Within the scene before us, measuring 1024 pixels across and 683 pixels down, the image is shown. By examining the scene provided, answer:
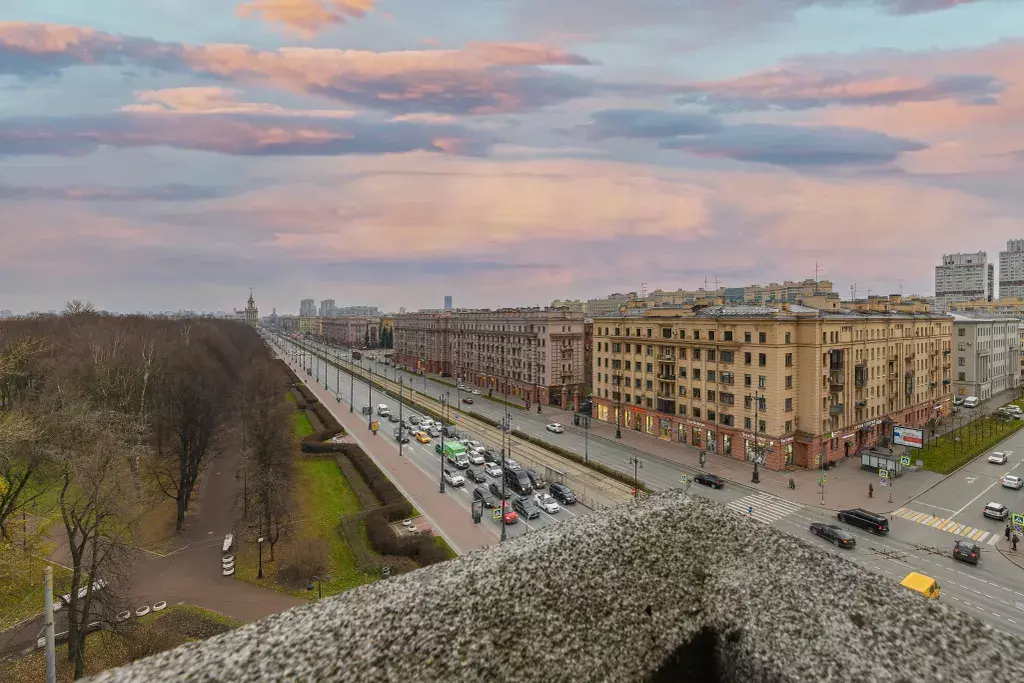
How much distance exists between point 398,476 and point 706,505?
3935 centimetres

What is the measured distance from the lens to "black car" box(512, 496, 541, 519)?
37156 millimetres

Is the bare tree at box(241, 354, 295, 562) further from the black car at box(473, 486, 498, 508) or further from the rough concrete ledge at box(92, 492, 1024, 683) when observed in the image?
the rough concrete ledge at box(92, 492, 1024, 683)

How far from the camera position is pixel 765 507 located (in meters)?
39.1

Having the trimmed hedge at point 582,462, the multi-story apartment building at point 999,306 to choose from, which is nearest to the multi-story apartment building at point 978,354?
the multi-story apartment building at point 999,306

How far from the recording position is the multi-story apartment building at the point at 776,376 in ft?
164

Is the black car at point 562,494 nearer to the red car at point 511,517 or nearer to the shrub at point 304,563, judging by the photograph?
the red car at point 511,517

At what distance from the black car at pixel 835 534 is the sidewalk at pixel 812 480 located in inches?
233

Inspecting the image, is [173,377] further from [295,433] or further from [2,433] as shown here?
[2,433]

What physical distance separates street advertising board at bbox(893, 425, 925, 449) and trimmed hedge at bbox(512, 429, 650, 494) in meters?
30.4

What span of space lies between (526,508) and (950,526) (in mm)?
31010

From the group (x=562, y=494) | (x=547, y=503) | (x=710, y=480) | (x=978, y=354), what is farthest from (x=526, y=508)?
(x=978, y=354)

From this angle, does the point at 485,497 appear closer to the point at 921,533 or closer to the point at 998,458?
the point at 921,533

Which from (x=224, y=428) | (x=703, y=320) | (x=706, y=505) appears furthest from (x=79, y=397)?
(x=703, y=320)

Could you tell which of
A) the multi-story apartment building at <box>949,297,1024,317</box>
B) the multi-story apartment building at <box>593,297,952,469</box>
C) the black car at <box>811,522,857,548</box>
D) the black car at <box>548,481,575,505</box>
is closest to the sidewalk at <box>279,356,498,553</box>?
the black car at <box>548,481,575,505</box>
